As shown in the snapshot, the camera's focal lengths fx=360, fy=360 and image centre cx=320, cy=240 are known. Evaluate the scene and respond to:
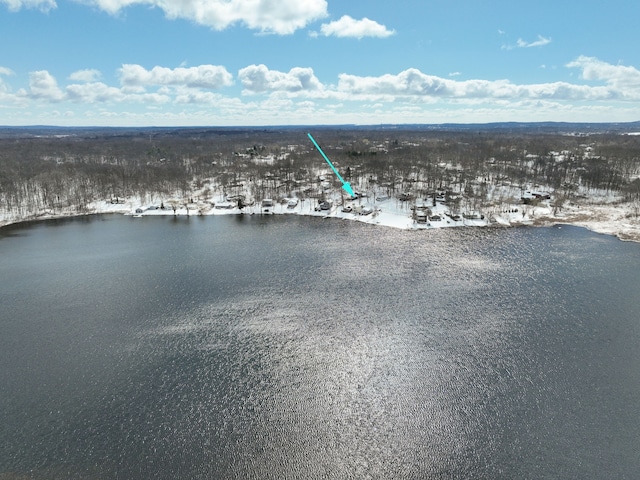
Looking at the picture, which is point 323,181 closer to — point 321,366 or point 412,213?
point 412,213

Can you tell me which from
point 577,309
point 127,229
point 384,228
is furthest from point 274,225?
point 577,309

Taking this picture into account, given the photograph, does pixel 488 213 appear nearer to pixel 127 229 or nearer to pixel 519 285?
pixel 519 285

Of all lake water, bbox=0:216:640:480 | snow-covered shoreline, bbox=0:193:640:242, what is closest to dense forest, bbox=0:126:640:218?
snow-covered shoreline, bbox=0:193:640:242

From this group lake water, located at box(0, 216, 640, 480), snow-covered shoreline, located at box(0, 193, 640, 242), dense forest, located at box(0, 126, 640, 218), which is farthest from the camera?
dense forest, located at box(0, 126, 640, 218)

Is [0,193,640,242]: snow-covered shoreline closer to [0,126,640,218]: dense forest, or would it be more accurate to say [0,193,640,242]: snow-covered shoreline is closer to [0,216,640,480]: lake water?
[0,126,640,218]: dense forest

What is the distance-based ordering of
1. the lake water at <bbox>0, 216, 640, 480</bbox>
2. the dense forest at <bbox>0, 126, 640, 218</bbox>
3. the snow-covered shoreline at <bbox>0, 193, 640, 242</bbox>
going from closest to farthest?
the lake water at <bbox>0, 216, 640, 480</bbox>
the snow-covered shoreline at <bbox>0, 193, 640, 242</bbox>
the dense forest at <bbox>0, 126, 640, 218</bbox>

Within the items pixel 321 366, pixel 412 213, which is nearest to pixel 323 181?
pixel 412 213
